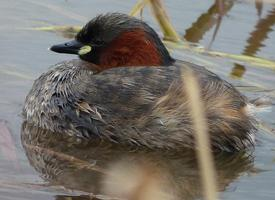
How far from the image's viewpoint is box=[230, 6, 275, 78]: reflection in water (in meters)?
7.31

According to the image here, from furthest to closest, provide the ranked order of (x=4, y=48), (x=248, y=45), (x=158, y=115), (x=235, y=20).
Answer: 1. (x=235, y=20)
2. (x=248, y=45)
3. (x=4, y=48)
4. (x=158, y=115)

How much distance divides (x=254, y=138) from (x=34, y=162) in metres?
1.58

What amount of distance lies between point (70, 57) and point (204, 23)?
5.06 feet

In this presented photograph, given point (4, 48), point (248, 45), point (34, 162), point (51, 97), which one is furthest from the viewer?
point (248, 45)

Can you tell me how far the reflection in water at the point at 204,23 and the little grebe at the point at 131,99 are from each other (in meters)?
1.85

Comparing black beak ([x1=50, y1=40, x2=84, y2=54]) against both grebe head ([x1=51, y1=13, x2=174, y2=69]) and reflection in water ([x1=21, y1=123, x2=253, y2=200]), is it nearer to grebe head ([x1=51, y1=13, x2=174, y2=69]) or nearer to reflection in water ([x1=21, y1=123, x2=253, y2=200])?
grebe head ([x1=51, y1=13, x2=174, y2=69])

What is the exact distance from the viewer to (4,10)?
791cm

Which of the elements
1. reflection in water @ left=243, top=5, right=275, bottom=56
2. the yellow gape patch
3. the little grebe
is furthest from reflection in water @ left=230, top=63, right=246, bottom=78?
the yellow gape patch

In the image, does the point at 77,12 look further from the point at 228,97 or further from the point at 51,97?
the point at 228,97

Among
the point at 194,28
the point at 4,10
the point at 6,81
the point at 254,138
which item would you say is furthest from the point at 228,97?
the point at 4,10

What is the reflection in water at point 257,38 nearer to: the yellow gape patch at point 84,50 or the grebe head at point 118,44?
the grebe head at point 118,44

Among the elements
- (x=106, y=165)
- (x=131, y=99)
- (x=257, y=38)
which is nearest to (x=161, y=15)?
(x=257, y=38)

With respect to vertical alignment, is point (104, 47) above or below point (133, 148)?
above

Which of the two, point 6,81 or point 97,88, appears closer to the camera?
point 97,88
